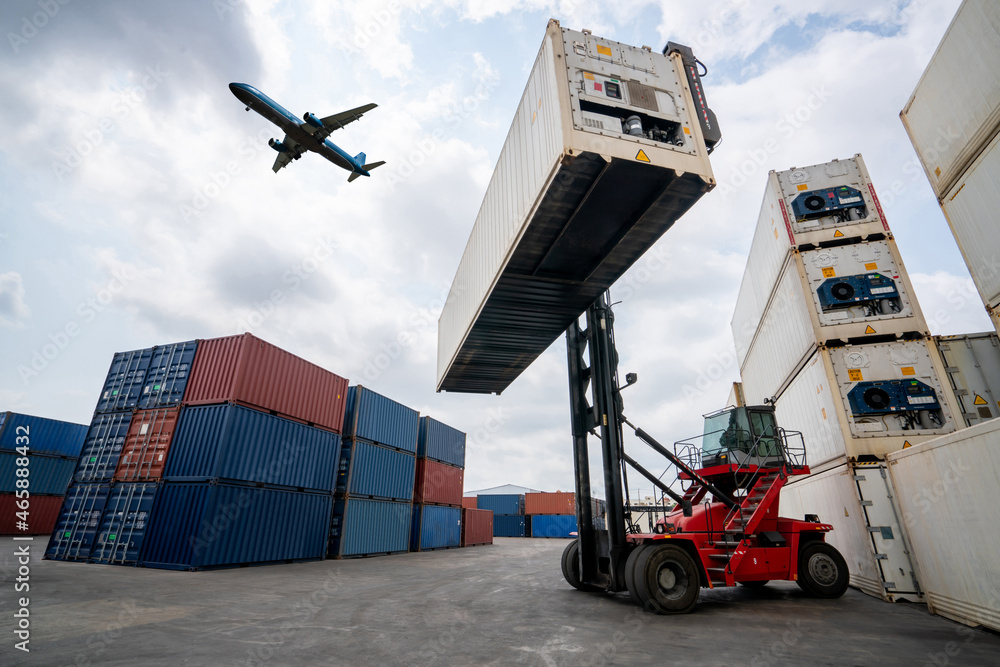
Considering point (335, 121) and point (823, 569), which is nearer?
point (823, 569)

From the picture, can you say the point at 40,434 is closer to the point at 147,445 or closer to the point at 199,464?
the point at 147,445

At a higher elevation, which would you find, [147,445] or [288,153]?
[288,153]

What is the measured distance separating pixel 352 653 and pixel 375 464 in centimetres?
1438

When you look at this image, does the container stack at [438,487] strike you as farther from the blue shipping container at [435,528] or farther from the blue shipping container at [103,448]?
the blue shipping container at [103,448]

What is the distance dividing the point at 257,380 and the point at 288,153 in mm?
14073

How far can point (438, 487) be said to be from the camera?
24.0 m

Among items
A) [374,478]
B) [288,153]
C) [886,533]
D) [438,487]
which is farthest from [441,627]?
[288,153]

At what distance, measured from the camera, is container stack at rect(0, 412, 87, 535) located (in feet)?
67.9

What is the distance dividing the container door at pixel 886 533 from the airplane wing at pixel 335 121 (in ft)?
75.2

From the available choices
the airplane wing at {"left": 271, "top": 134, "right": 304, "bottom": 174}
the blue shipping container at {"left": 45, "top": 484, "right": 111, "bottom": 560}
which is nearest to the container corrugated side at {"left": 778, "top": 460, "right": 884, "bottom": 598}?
the blue shipping container at {"left": 45, "top": 484, "right": 111, "bottom": 560}

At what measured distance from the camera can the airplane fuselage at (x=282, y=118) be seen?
1883 cm

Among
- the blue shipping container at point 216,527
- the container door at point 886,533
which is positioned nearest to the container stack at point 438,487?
the blue shipping container at point 216,527

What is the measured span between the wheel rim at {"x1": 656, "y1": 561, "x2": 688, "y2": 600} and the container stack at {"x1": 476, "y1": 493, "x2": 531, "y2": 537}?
37861 mm

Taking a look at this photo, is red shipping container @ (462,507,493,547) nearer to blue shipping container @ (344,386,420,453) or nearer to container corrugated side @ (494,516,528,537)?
blue shipping container @ (344,386,420,453)
